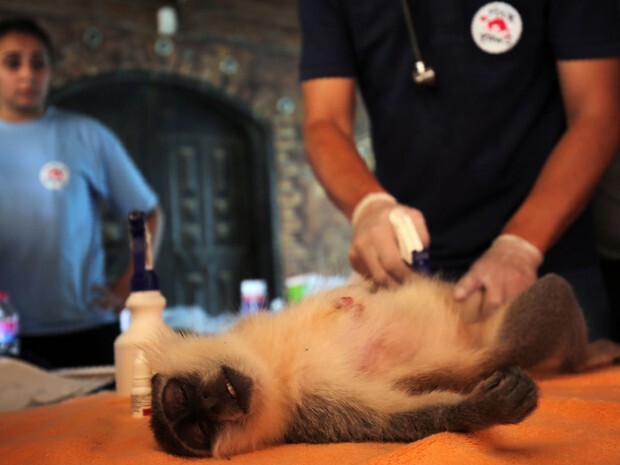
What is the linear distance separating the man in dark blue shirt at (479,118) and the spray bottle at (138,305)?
1.29 ft

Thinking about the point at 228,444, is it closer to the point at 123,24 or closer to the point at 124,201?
the point at 124,201

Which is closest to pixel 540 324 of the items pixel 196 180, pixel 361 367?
pixel 361 367

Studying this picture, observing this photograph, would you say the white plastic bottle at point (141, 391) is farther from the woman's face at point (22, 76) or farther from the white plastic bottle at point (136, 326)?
the woman's face at point (22, 76)

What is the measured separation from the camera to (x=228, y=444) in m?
0.78

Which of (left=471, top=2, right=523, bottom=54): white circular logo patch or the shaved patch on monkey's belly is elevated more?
(left=471, top=2, right=523, bottom=54): white circular logo patch

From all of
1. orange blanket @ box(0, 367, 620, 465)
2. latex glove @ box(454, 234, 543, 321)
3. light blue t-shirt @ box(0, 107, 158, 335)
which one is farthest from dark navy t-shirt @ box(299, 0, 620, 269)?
light blue t-shirt @ box(0, 107, 158, 335)

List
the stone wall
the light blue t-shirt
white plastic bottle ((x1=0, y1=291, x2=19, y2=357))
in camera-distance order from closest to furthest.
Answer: white plastic bottle ((x1=0, y1=291, x2=19, y2=357)) < the light blue t-shirt < the stone wall

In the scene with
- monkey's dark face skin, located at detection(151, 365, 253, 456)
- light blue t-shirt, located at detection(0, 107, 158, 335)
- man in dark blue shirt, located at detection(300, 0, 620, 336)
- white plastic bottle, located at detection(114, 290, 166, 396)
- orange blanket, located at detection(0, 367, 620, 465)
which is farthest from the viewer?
light blue t-shirt, located at detection(0, 107, 158, 335)

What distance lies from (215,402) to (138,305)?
357 millimetres

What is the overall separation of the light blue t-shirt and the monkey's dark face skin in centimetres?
162

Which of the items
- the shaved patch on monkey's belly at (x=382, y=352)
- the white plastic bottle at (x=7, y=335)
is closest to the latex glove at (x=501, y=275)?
the shaved patch on monkey's belly at (x=382, y=352)

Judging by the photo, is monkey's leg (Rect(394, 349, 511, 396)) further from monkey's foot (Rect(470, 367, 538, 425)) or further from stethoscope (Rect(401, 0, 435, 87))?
stethoscope (Rect(401, 0, 435, 87))

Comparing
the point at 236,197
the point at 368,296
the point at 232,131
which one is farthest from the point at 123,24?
the point at 368,296

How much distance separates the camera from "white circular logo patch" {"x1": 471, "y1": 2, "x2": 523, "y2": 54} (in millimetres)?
1393
